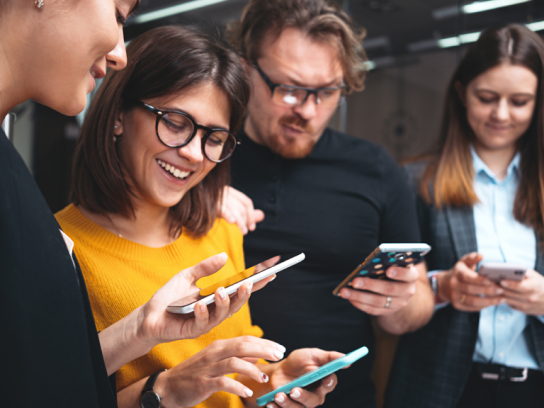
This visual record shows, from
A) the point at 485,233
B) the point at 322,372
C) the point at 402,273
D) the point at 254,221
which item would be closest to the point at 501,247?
the point at 485,233

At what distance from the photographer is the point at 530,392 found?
175cm

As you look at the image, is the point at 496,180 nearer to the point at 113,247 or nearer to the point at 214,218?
the point at 214,218

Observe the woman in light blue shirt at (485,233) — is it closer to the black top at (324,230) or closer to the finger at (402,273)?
the black top at (324,230)

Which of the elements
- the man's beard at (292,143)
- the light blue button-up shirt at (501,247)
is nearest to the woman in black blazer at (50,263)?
the man's beard at (292,143)

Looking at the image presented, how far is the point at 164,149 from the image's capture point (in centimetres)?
124

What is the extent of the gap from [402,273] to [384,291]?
100mm

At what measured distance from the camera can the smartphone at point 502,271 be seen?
60.7 inches

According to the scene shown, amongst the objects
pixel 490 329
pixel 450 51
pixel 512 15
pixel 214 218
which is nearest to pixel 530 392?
Result: pixel 490 329

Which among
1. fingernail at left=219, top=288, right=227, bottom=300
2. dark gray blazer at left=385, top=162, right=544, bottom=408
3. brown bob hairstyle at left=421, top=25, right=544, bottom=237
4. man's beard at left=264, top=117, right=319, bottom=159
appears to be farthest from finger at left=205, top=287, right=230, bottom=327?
brown bob hairstyle at left=421, top=25, right=544, bottom=237

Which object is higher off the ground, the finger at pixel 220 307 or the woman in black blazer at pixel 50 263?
the woman in black blazer at pixel 50 263

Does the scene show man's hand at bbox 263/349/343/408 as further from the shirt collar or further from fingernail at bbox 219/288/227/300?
the shirt collar

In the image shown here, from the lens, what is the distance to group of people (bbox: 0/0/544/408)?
75cm

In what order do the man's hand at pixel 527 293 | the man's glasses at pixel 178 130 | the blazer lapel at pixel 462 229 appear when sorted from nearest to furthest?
the man's glasses at pixel 178 130
the man's hand at pixel 527 293
the blazer lapel at pixel 462 229

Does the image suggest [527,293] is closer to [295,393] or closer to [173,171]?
[295,393]
